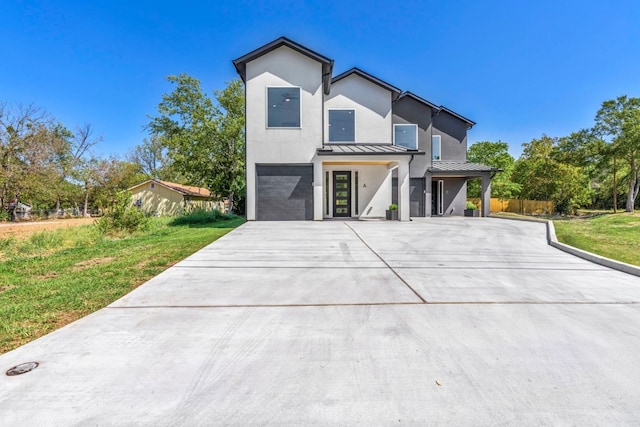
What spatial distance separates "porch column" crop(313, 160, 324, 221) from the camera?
1382cm

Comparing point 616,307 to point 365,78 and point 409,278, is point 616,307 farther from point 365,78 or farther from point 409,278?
point 365,78

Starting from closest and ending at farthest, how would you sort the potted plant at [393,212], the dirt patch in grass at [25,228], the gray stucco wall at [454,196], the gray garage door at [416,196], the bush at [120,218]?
the bush at [120,218], the potted plant at [393,212], the dirt patch in grass at [25,228], the gray garage door at [416,196], the gray stucco wall at [454,196]

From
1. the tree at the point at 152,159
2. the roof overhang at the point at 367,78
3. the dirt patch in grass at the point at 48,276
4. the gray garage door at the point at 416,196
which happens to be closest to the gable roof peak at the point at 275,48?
the roof overhang at the point at 367,78

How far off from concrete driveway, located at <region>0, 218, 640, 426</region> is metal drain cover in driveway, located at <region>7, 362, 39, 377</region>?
54mm

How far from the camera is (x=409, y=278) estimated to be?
5148 mm

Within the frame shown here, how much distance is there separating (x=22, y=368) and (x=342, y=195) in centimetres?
1422

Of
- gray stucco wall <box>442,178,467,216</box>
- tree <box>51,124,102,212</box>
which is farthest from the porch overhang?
tree <box>51,124,102,212</box>

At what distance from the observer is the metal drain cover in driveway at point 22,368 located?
93.0 inches

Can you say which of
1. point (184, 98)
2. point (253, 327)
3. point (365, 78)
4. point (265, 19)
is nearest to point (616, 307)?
point (253, 327)

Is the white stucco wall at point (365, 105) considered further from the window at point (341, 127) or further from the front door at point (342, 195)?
the front door at point (342, 195)

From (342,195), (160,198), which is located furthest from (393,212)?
(160,198)

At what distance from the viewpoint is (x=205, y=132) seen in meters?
25.2

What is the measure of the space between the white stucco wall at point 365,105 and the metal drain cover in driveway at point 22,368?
49.7ft

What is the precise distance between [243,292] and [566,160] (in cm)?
3537
